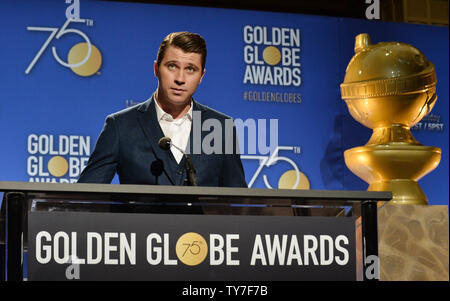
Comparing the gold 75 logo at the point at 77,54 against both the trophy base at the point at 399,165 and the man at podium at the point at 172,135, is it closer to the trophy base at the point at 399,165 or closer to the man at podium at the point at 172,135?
the man at podium at the point at 172,135

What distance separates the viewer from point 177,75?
10.00 feet

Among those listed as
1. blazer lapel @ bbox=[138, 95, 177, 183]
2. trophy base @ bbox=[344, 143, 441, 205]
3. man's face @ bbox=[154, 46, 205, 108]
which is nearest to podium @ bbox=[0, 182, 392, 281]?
blazer lapel @ bbox=[138, 95, 177, 183]

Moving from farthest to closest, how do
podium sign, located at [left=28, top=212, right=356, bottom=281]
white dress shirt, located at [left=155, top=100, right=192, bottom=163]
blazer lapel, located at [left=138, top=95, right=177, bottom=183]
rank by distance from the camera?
white dress shirt, located at [left=155, top=100, right=192, bottom=163] < blazer lapel, located at [left=138, top=95, right=177, bottom=183] < podium sign, located at [left=28, top=212, right=356, bottom=281]

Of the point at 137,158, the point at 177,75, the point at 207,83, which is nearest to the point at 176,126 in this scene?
the point at 177,75

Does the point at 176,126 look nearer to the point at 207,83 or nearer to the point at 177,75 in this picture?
the point at 177,75

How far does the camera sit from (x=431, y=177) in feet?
13.3

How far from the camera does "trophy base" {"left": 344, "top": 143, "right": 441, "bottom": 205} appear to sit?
2645mm

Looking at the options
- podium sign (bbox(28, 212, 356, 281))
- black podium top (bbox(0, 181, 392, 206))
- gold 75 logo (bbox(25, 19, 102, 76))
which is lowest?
podium sign (bbox(28, 212, 356, 281))

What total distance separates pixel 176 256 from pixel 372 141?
1.60 m

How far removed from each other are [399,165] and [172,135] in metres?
0.98

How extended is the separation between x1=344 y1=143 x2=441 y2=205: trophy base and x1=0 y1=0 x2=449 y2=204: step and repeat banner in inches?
43.5

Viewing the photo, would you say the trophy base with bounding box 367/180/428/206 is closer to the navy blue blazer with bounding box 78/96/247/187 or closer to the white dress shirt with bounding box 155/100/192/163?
the navy blue blazer with bounding box 78/96/247/187

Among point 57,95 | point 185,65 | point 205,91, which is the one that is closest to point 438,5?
point 205,91

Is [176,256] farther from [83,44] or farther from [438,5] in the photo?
[438,5]
